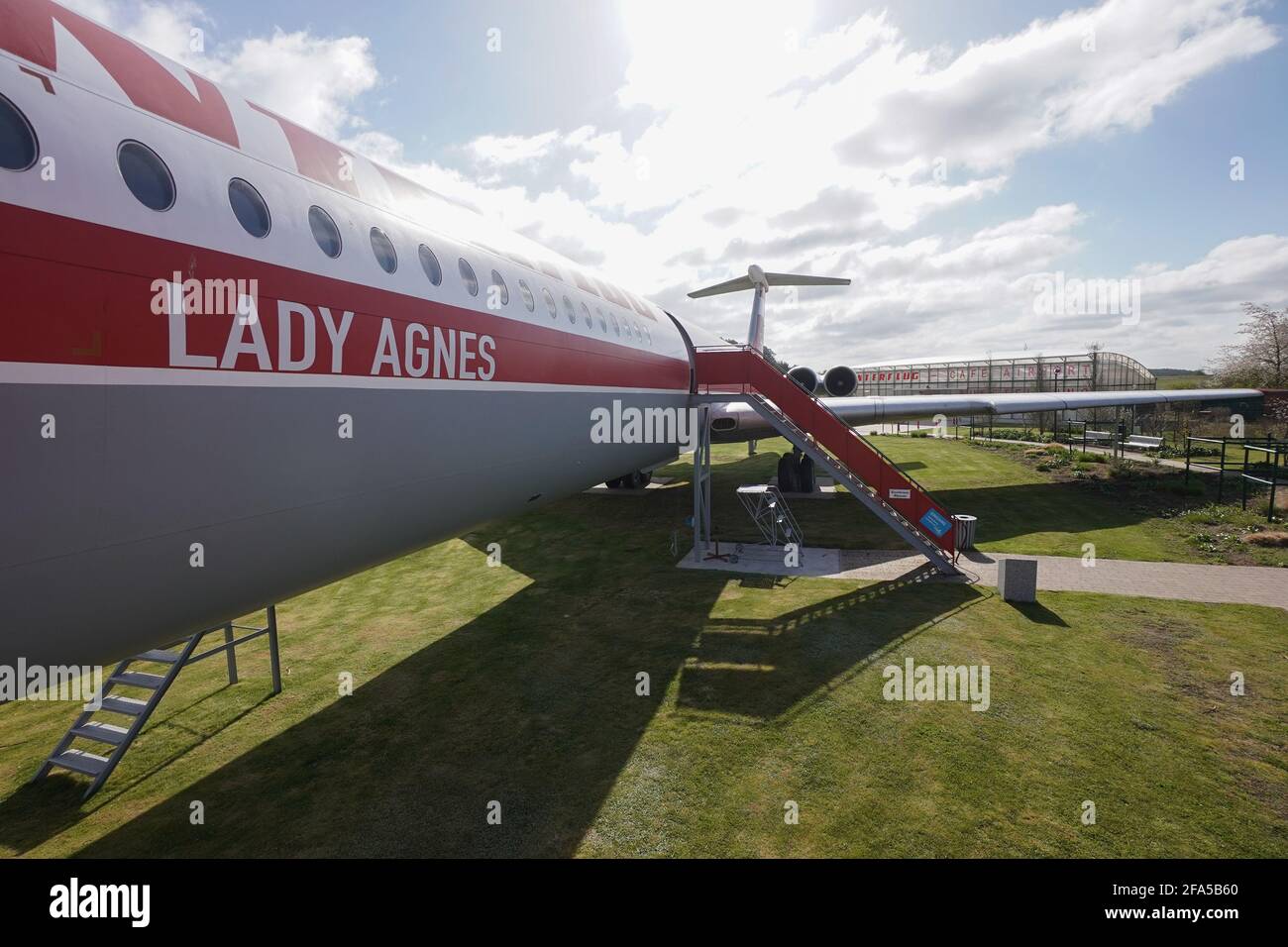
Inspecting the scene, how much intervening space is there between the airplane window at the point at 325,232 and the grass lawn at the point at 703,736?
5076 mm

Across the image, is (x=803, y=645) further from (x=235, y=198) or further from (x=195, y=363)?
(x=235, y=198)

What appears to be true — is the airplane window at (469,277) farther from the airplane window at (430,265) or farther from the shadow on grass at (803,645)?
the shadow on grass at (803,645)

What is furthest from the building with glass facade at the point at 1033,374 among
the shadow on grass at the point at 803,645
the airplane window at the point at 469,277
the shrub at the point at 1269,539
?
the airplane window at the point at 469,277

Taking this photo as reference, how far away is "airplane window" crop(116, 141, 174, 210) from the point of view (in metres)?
3.55

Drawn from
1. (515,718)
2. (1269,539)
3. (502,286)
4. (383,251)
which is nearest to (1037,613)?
(1269,539)

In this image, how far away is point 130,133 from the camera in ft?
12.0

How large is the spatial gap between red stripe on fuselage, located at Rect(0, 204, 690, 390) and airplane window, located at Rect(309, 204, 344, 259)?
0.30 metres

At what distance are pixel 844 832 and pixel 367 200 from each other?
7109 millimetres

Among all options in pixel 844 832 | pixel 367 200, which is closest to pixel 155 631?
pixel 367 200

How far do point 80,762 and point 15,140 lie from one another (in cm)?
636

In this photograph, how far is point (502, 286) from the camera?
7.53m

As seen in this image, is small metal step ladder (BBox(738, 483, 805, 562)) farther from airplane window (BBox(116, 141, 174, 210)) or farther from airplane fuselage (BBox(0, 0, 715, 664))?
airplane window (BBox(116, 141, 174, 210))
